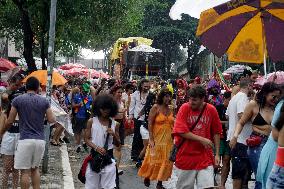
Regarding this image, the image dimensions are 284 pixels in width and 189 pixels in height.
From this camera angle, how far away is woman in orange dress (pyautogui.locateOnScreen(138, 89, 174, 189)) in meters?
9.15

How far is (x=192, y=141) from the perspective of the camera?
7.04m

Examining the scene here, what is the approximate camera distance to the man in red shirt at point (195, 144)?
275 inches

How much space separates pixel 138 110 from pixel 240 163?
195 inches

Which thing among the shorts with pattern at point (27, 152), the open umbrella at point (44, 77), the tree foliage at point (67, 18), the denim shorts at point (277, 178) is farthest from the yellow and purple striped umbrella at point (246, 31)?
the tree foliage at point (67, 18)

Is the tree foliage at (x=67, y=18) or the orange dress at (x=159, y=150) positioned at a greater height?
the tree foliage at (x=67, y=18)

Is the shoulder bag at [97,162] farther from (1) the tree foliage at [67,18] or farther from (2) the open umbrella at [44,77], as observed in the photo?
(1) the tree foliage at [67,18]

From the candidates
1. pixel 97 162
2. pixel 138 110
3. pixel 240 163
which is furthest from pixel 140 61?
pixel 97 162

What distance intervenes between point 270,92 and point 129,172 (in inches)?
204

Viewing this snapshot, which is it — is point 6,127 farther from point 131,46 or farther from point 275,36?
point 131,46

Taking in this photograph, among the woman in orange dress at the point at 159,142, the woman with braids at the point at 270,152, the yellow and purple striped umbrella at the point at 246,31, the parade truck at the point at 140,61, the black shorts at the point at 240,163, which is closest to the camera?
the woman with braids at the point at 270,152

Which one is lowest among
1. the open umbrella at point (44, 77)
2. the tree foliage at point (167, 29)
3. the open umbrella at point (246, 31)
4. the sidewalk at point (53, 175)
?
the sidewalk at point (53, 175)

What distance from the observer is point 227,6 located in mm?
7840

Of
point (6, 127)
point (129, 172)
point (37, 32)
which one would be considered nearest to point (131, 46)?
point (37, 32)

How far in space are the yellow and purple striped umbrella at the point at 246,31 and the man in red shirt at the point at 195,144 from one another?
1.65 meters
